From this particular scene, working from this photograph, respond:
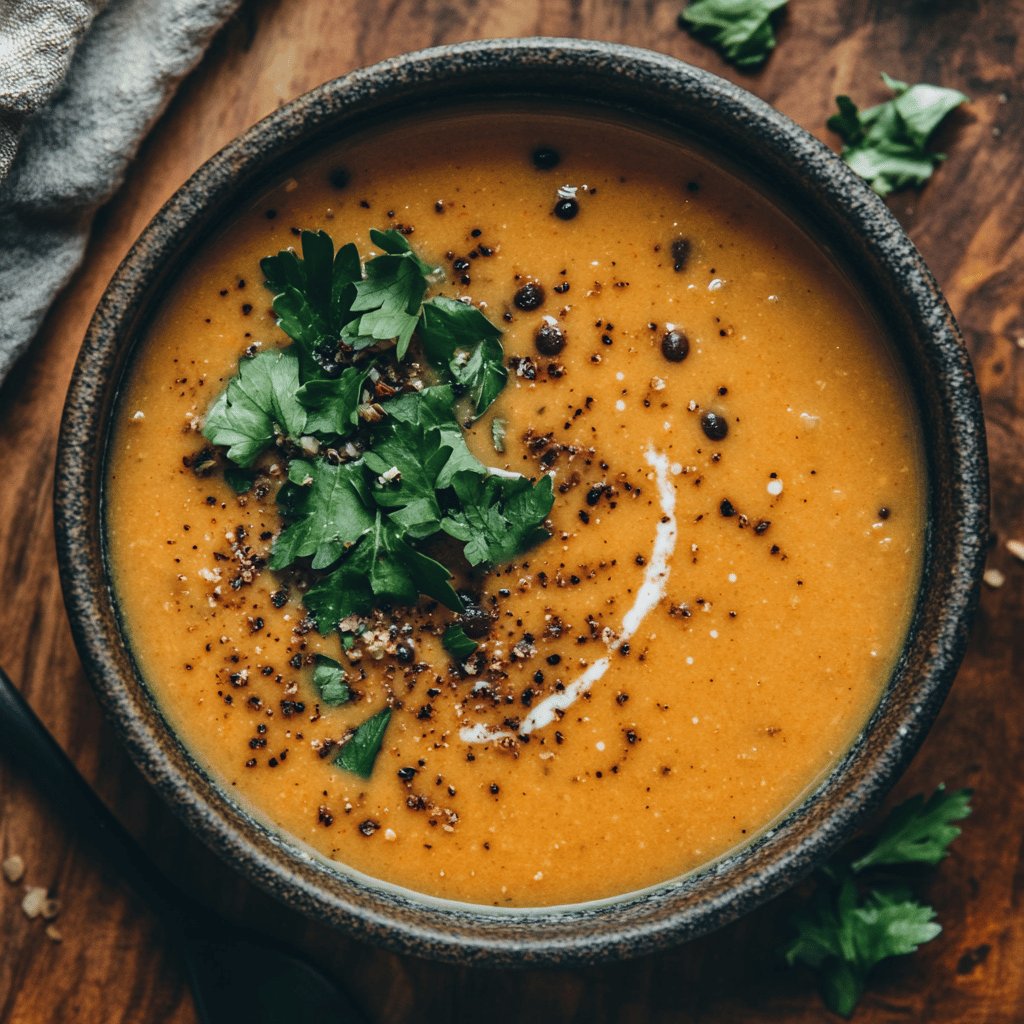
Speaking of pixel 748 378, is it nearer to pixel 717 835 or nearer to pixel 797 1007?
pixel 717 835

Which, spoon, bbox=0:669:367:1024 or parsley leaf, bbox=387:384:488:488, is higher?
parsley leaf, bbox=387:384:488:488

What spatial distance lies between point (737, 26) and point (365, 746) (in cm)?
123

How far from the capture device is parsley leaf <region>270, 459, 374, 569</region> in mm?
1525

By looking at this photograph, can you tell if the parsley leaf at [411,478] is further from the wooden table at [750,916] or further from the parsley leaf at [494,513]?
the wooden table at [750,916]

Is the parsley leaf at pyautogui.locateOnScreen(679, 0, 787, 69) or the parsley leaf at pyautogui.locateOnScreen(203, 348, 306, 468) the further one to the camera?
the parsley leaf at pyautogui.locateOnScreen(679, 0, 787, 69)

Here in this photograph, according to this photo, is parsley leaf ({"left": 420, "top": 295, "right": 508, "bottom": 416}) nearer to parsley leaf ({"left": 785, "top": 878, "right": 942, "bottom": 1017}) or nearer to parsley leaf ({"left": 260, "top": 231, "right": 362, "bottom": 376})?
parsley leaf ({"left": 260, "top": 231, "right": 362, "bottom": 376})

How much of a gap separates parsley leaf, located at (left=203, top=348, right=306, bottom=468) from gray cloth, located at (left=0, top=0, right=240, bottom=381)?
0.41m

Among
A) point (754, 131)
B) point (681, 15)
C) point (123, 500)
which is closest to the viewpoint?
point (754, 131)

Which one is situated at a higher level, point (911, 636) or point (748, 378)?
point (748, 378)

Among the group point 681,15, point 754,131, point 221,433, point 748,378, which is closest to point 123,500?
point 221,433

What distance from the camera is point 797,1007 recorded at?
176 centimetres

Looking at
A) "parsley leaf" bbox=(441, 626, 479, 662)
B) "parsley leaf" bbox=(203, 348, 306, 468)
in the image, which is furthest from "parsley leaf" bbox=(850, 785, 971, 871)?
"parsley leaf" bbox=(203, 348, 306, 468)

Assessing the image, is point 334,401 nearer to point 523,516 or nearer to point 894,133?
point 523,516

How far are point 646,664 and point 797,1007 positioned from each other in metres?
0.66
